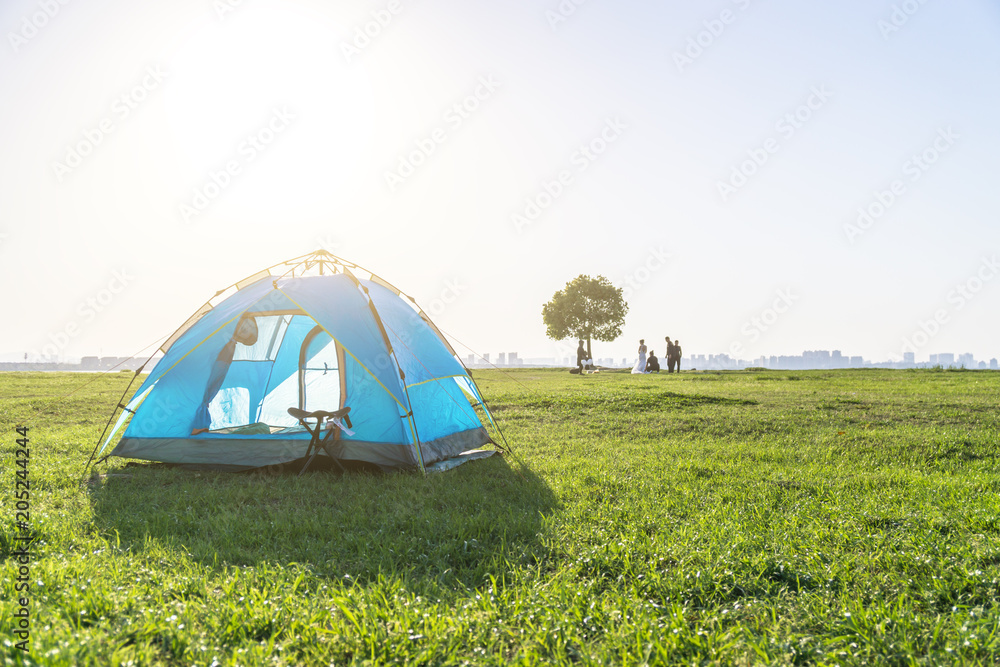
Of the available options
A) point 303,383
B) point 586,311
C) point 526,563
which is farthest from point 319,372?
point 586,311

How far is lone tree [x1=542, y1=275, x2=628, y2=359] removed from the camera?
53.4 metres

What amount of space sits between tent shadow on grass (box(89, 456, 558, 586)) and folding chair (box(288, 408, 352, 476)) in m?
0.36

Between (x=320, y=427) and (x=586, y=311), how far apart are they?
4721cm

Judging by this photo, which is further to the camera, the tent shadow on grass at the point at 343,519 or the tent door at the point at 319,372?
the tent door at the point at 319,372

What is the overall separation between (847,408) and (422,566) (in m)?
11.7

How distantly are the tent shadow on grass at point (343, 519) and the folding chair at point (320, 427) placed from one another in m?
0.36

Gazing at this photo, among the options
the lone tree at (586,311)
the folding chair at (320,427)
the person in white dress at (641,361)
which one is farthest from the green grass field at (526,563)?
the lone tree at (586,311)

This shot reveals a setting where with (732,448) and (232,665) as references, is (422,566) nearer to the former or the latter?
(232,665)

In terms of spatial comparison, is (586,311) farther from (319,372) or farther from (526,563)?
(526,563)

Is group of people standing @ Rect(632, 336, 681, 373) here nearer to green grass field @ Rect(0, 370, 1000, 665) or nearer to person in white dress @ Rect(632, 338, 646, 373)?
person in white dress @ Rect(632, 338, 646, 373)

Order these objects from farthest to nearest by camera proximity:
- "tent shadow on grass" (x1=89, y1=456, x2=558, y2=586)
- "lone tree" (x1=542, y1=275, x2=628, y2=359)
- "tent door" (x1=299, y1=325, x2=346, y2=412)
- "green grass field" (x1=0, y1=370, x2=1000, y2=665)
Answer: "lone tree" (x1=542, y1=275, x2=628, y2=359)
"tent door" (x1=299, y1=325, x2=346, y2=412)
"tent shadow on grass" (x1=89, y1=456, x2=558, y2=586)
"green grass field" (x1=0, y1=370, x2=1000, y2=665)

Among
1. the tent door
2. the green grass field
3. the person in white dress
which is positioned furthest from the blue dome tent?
the person in white dress

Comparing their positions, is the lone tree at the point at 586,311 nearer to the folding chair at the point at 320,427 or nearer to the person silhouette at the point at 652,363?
the person silhouette at the point at 652,363

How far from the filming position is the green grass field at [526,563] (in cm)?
312
